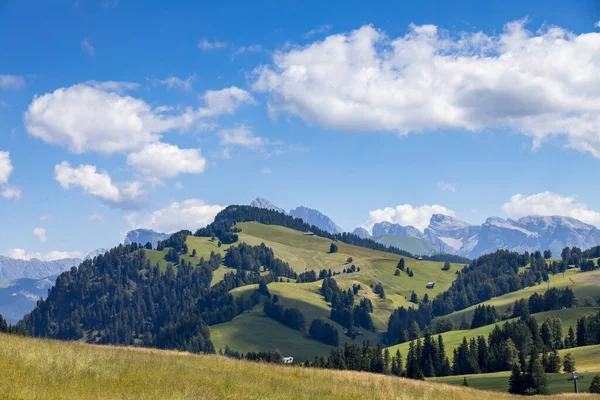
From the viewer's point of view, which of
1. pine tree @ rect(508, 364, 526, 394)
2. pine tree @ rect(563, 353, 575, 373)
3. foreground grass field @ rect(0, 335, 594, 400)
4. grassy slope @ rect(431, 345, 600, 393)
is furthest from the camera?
pine tree @ rect(563, 353, 575, 373)

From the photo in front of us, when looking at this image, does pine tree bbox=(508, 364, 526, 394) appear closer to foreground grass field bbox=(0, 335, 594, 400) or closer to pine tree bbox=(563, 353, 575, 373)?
pine tree bbox=(563, 353, 575, 373)

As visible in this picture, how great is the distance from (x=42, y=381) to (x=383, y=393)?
1366cm

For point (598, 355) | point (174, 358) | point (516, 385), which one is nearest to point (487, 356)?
point (598, 355)

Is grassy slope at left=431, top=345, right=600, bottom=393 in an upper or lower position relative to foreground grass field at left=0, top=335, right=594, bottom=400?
lower

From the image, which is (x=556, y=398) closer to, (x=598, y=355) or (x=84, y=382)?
(x=84, y=382)

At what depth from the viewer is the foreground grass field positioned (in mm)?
18094

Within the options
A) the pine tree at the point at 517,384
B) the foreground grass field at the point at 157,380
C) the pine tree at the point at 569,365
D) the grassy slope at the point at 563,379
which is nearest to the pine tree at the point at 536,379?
the pine tree at the point at 517,384

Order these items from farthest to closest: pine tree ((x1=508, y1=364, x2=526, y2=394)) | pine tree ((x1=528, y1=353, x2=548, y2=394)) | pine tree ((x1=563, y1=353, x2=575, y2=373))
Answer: pine tree ((x1=563, y1=353, x2=575, y2=373)) < pine tree ((x1=508, y1=364, x2=526, y2=394)) < pine tree ((x1=528, y1=353, x2=548, y2=394))

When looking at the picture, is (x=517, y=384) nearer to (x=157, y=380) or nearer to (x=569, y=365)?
(x=569, y=365)

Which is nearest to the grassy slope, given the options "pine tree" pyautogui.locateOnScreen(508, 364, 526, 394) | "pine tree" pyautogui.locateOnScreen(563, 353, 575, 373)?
"pine tree" pyautogui.locateOnScreen(563, 353, 575, 373)

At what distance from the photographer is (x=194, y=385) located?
20.9m

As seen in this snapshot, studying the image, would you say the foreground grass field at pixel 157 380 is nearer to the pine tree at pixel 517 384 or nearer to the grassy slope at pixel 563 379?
the grassy slope at pixel 563 379

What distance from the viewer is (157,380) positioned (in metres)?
21.4

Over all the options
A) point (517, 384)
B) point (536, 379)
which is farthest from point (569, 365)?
Answer: point (517, 384)
